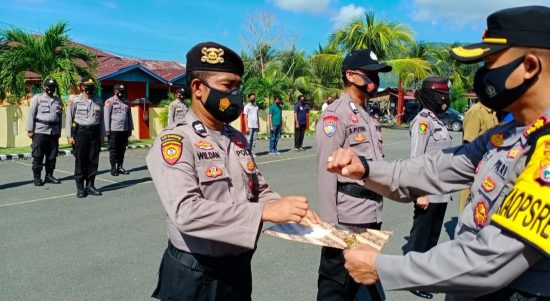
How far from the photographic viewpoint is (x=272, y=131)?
1380cm

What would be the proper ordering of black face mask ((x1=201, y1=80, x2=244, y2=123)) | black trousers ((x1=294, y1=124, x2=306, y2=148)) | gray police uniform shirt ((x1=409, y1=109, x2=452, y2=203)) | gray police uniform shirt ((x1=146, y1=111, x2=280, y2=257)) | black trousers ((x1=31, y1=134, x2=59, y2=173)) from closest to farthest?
gray police uniform shirt ((x1=146, y1=111, x2=280, y2=257)) < black face mask ((x1=201, y1=80, x2=244, y2=123)) < gray police uniform shirt ((x1=409, y1=109, x2=452, y2=203)) < black trousers ((x1=31, y1=134, x2=59, y2=173)) < black trousers ((x1=294, y1=124, x2=306, y2=148))

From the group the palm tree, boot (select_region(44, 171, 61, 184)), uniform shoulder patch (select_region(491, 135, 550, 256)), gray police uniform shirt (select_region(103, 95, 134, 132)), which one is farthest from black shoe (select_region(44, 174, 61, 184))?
uniform shoulder patch (select_region(491, 135, 550, 256))

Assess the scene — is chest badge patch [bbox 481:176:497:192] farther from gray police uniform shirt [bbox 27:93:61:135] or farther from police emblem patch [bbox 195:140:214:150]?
gray police uniform shirt [bbox 27:93:61:135]

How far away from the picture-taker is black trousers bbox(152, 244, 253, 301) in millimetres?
2098

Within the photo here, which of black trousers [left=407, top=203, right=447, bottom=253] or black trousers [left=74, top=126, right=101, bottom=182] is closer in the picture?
black trousers [left=407, top=203, right=447, bottom=253]

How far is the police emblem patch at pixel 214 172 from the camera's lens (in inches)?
81.6

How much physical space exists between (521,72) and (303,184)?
7.48 m

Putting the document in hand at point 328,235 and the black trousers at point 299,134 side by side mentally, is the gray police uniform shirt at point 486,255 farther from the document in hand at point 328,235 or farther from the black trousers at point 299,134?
the black trousers at point 299,134

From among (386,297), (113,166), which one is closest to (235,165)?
(386,297)

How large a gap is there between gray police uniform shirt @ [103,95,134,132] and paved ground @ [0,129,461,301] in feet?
4.84

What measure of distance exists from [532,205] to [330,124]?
1.97 metres

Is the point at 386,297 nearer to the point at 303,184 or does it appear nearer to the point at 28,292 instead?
the point at 28,292

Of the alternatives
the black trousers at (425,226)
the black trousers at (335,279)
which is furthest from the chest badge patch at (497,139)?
the black trousers at (425,226)

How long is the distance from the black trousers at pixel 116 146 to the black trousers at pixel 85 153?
1.64 m
